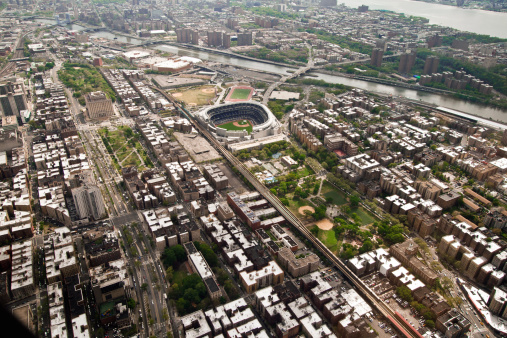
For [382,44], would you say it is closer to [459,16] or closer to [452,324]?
[459,16]

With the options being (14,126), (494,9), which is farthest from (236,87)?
(494,9)

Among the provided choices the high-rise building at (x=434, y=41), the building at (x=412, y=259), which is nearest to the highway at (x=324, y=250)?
the building at (x=412, y=259)

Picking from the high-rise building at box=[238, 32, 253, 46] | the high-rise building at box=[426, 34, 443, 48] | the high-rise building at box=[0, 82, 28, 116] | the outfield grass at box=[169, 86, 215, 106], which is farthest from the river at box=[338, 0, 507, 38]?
the high-rise building at box=[0, 82, 28, 116]

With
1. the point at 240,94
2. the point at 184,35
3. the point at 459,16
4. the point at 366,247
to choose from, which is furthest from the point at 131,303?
the point at 459,16

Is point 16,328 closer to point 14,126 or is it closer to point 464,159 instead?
point 464,159

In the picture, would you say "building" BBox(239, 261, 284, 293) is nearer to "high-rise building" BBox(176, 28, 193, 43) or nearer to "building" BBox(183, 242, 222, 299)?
"building" BBox(183, 242, 222, 299)

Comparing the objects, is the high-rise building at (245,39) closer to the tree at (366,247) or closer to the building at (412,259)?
the tree at (366,247)
